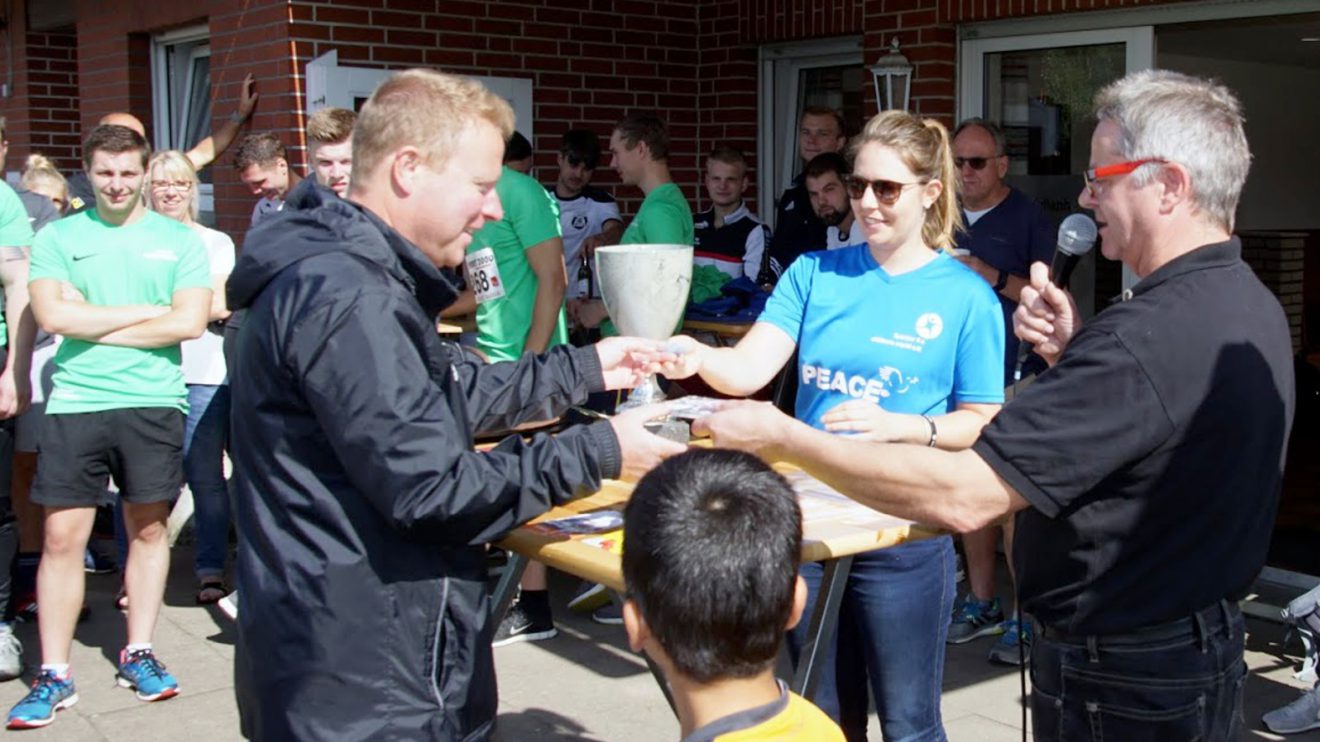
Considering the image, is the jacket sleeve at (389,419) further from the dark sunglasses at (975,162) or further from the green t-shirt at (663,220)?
the dark sunglasses at (975,162)

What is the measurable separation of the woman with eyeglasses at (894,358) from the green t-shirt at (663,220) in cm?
256

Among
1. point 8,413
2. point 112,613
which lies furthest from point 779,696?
point 112,613

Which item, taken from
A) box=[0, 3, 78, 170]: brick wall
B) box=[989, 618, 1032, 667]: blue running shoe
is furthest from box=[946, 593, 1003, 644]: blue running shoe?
box=[0, 3, 78, 170]: brick wall

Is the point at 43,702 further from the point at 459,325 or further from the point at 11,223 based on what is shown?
the point at 459,325

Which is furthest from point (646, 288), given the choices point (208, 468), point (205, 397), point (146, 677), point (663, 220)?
point (208, 468)

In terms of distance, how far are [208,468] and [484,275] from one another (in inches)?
68.3

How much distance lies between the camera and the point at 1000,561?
6.55m

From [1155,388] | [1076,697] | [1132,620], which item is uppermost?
A: [1155,388]

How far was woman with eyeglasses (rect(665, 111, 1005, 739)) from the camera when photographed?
3045 mm

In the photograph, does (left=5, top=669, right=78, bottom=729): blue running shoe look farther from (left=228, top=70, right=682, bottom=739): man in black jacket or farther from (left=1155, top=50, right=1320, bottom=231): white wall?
(left=1155, top=50, right=1320, bottom=231): white wall

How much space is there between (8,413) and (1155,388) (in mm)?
4198

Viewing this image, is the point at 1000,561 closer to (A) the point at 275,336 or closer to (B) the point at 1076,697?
(B) the point at 1076,697

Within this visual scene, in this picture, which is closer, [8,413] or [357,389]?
[357,389]

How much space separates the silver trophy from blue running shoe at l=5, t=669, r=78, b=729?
248 cm
